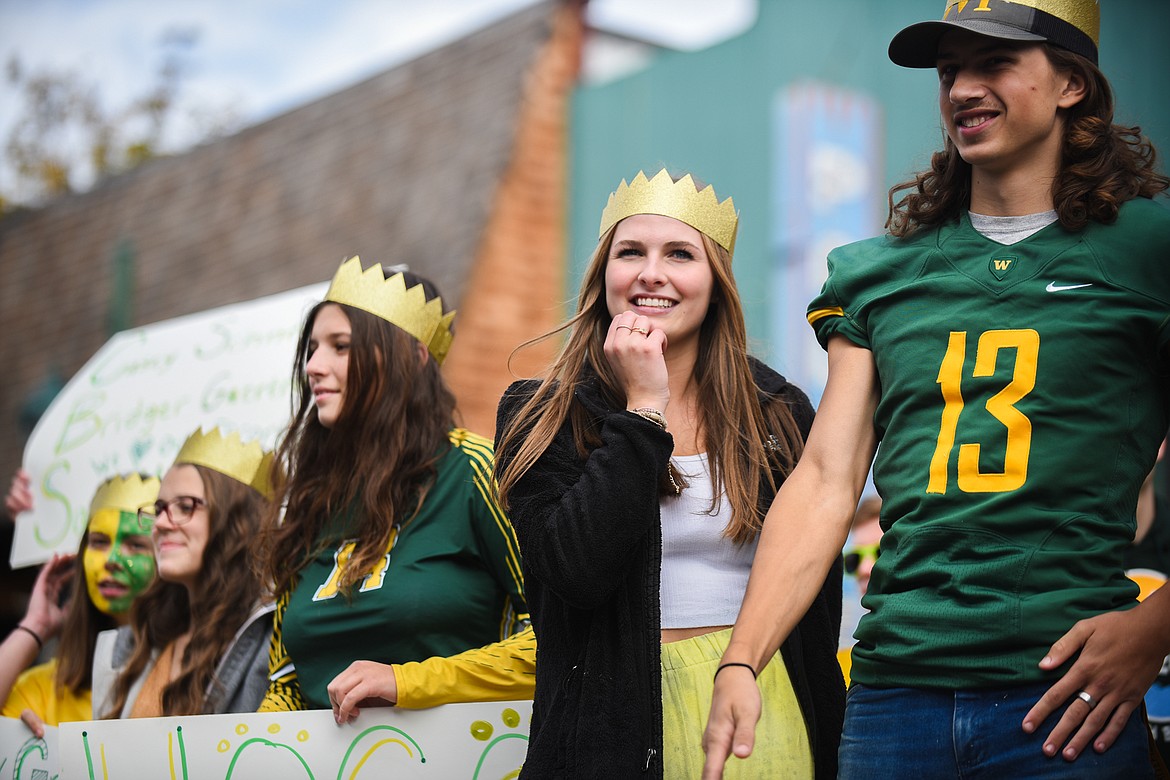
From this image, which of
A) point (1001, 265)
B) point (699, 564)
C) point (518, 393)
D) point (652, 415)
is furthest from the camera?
point (518, 393)

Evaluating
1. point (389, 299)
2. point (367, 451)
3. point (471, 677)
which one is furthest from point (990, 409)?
point (389, 299)

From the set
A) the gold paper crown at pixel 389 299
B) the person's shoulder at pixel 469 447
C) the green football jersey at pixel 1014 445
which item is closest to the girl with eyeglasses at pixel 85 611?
the gold paper crown at pixel 389 299

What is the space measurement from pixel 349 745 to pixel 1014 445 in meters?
1.75

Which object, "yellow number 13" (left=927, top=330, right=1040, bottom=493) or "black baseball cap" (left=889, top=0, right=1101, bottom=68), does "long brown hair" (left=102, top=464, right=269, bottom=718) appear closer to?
"yellow number 13" (left=927, top=330, right=1040, bottom=493)

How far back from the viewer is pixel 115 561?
4953 mm

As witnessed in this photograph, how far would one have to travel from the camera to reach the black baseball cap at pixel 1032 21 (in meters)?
2.26

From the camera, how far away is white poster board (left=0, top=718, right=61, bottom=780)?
4.18m

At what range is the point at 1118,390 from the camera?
7.02 feet

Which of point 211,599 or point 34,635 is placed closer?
point 211,599

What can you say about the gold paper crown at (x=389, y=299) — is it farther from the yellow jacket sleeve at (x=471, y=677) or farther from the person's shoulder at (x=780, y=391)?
the person's shoulder at (x=780, y=391)

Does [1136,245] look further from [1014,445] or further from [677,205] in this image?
[677,205]

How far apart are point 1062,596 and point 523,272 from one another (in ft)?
30.6

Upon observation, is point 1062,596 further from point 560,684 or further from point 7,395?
point 7,395

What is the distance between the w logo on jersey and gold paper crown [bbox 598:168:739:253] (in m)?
0.86
